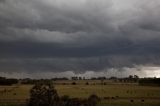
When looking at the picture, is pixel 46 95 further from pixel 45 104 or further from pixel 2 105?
pixel 2 105

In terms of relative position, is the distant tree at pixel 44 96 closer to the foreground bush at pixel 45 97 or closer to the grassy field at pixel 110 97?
the foreground bush at pixel 45 97

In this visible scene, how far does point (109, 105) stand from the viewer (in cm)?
9062

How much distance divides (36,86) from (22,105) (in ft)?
174

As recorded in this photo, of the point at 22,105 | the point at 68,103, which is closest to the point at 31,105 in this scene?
the point at 68,103

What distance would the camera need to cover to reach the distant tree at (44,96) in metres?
37.1

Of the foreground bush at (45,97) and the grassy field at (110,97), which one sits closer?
the foreground bush at (45,97)

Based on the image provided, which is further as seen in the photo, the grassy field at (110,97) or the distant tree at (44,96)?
the grassy field at (110,97)

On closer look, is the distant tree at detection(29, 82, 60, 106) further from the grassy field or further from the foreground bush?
the grassy field

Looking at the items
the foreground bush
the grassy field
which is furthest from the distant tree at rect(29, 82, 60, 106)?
the grassy field

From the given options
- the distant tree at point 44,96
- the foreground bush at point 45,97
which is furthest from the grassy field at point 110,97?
the distant tree at point 44,96

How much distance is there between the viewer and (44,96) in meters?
37.4

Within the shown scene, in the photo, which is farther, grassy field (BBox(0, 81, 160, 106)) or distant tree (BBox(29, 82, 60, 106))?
grassy field (BBox(0, 81, 160, 106))

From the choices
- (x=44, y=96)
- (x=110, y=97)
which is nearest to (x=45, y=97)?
(x=44, y=96)

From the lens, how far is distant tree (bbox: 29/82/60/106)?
3713cm
